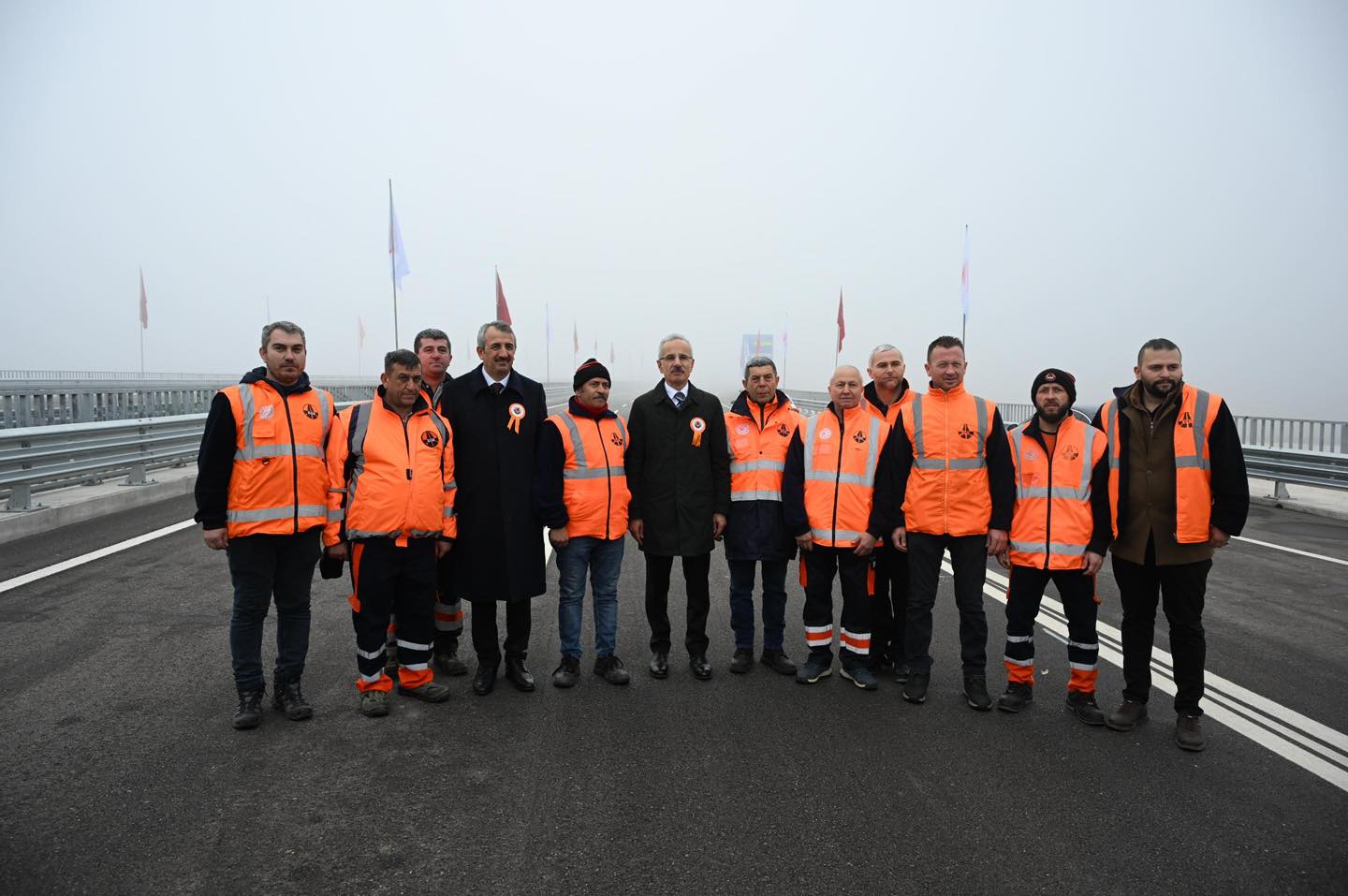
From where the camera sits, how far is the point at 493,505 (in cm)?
442

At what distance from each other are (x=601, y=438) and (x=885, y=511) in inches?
67.7

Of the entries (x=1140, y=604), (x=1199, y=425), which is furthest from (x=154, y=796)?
(x=1199, y=425)

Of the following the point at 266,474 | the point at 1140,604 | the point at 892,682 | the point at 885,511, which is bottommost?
the point at 892,682

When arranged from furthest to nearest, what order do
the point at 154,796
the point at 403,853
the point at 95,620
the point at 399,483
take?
the point at 95,620, the point at 399,483, the point at 154,796, the point at 403,853

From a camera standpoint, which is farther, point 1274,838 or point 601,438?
point 601,438

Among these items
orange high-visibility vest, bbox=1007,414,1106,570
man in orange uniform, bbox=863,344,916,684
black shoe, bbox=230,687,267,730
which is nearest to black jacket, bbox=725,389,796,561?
man in orange uniform, bbox=863,344,916,684

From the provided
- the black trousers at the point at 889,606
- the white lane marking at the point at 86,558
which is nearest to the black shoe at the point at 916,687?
the black trousers at the point at 889,606

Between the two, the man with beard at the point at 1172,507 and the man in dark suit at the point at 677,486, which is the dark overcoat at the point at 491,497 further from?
the man with beard at the point at 1172,507

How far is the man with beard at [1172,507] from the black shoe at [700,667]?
2106 mm

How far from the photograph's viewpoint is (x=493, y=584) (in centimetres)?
439

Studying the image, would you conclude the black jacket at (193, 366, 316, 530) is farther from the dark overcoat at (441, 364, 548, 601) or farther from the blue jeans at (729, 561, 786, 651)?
the blue jeans at (729, 561, 786, 651)

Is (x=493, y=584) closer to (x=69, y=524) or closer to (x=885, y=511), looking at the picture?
(x=885, y=511)

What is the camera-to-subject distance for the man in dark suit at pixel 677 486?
4.65 m

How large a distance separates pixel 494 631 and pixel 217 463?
66.2 inches
